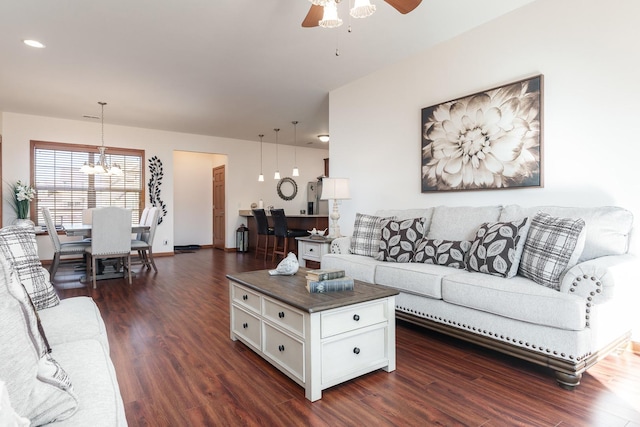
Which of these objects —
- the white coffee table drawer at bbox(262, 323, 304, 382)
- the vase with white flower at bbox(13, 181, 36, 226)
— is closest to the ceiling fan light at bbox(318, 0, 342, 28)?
the white coffee table drawer at bbox(262, 323, 304, 382)

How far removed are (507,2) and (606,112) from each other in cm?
121

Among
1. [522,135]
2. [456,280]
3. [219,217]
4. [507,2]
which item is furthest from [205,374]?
[219,217]

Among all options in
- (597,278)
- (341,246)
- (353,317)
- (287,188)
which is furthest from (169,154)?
(597,278)

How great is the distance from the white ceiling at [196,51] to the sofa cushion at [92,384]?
2709mm

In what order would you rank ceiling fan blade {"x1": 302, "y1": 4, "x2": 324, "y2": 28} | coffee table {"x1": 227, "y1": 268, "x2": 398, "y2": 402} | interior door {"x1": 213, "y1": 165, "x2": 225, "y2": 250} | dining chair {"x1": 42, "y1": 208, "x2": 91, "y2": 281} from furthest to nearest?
interior door {"x1": 213, "y1": 165, "x2": 225, "y2": 250}
dining chair {"x1": 42, "y1": 208, "x2": 91, "y2": 281}
ceiling fan blade {"x1": 302, "y1": 4, "x2": 324, "y2": 28}
coffee table {"x1": 227, "y1": 268, "x2": 398, "y2": 402}

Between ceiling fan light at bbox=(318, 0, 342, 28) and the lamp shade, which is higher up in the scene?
ceiling fan light at bbox=(318, 0, 342, 28)

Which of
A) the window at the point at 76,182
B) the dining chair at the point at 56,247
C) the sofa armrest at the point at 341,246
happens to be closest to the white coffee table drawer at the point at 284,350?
the sofa armrest at the point at 341,246

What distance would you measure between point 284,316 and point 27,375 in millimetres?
1349

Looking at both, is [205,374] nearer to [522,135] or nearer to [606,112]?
[522,135]

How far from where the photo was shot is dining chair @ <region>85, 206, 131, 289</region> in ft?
14.7

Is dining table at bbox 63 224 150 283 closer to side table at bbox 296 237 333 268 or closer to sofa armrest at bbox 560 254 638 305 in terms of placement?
side table at bbox 296 237 333 268

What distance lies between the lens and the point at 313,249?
4.51 m

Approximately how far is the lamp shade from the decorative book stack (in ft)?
7.29

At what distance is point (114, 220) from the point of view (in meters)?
4.59
